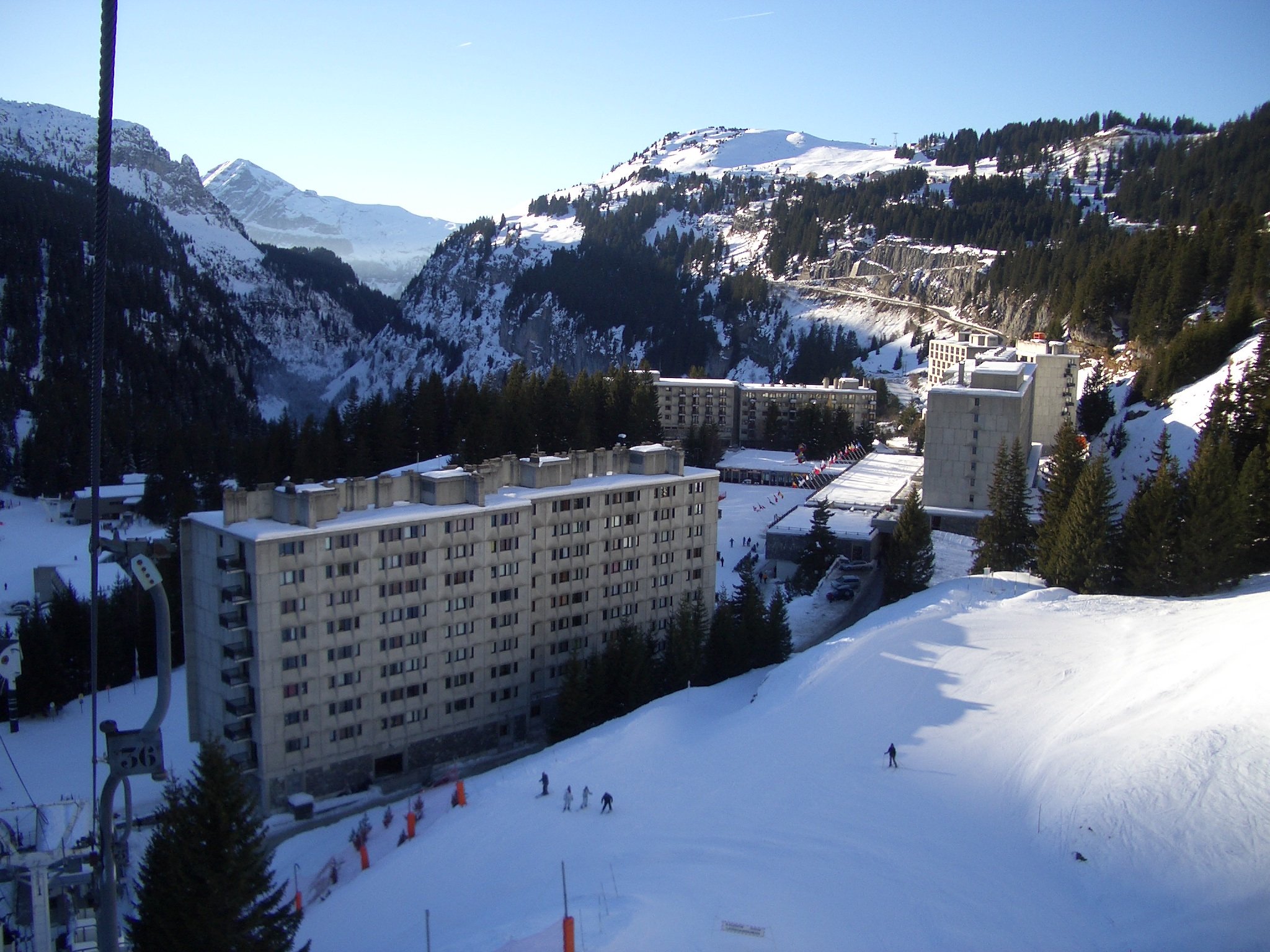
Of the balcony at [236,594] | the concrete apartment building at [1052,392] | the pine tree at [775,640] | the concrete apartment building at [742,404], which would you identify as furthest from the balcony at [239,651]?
the concrete apartment building at [742,404]

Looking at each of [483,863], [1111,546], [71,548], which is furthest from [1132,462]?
[71,548]

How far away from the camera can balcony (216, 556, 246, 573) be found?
3634 cm

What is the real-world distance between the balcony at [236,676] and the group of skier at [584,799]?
12836 millimetres

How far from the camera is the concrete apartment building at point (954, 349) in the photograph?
390 ft

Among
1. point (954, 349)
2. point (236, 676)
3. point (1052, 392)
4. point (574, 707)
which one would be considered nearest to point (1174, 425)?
point (1052, 392)

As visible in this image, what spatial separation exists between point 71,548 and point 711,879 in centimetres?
6761

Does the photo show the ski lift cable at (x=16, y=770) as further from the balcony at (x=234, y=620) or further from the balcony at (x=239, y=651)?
the balcony at (x=234, y=620)

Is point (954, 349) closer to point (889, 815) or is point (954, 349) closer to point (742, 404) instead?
point (742, 404)

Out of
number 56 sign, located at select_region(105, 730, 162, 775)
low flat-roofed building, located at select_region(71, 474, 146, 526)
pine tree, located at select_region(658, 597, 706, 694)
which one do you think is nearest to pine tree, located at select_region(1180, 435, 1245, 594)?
pine tree, located at select_region(658, 597, 706, 694)

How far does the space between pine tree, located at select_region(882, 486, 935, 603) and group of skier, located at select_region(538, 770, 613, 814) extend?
29.3m

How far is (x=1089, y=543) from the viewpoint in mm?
48781

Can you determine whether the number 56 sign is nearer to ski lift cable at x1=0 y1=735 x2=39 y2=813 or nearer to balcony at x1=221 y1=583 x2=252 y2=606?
balcony at x1=221 y1=583 x2=252 y2=606

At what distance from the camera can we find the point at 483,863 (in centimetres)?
2742

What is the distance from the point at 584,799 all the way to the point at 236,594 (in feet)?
Result: 50.1
